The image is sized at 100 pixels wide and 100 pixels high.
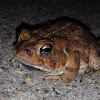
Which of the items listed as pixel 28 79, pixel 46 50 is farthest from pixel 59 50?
pixel 28 79

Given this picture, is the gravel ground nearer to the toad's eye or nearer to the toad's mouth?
the toad's mouth

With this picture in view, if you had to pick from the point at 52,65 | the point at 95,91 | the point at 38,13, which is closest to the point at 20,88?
the point at 52,65

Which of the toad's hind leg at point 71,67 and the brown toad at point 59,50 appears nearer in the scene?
the brown toad at point 59,50

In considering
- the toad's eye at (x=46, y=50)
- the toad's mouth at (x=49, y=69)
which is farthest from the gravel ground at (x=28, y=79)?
the toad's eye at (x=46, y=50)

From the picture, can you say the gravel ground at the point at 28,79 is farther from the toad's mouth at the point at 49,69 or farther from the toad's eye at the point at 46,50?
the toad's eye at the point at 46,50

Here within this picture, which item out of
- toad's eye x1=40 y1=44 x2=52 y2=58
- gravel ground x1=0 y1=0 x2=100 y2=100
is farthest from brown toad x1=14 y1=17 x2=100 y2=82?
gravel ground x1=0 y1=0 x2=100 y2=100

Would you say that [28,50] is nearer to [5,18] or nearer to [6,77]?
[6,77]
